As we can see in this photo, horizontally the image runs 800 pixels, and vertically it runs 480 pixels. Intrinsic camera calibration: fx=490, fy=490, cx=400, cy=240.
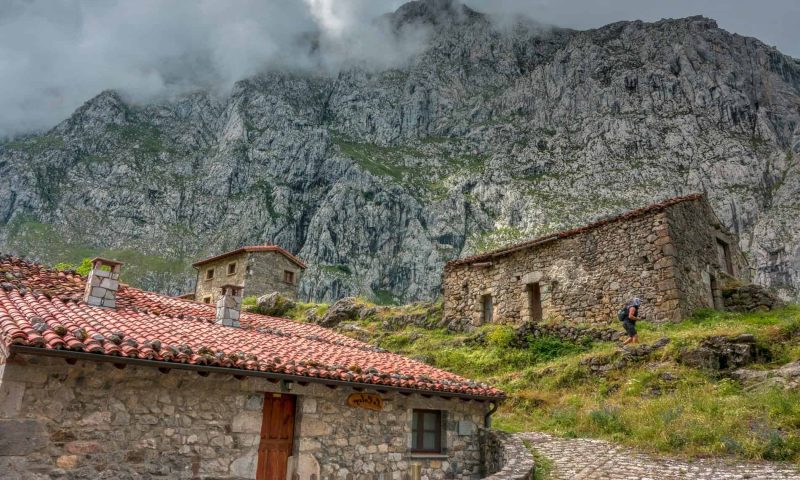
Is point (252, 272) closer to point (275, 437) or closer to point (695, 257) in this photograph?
point (275, 437)

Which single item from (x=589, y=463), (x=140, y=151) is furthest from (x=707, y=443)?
(x=140, y=151)

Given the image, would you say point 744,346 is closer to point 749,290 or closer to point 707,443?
point 707,443

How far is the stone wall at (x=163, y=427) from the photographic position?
7020 mm

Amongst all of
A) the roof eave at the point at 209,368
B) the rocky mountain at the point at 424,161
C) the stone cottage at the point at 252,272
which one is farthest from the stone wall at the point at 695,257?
the rocky mountain at the point at 424,161

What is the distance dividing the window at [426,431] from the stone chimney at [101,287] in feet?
24.6

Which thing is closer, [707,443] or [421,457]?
[707,443]

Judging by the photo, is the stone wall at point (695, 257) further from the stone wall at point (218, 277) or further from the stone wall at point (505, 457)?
→ the stone wall at point (218, 277)

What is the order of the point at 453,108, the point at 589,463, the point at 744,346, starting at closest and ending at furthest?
the point at 589,463 → the point at 744,346 → the point at 453,108

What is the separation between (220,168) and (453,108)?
50.9m

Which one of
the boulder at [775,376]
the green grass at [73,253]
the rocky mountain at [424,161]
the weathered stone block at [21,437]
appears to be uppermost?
the rocky mountain at [424,161]

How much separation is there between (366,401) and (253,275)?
82.4ft

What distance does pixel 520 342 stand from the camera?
1805 cm

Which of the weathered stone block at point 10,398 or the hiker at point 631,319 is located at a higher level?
the hiker at point 631,319

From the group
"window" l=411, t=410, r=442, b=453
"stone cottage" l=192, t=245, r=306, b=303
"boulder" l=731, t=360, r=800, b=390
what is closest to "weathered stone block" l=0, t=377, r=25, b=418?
"window" l=411, t=410, r=442, b=453
